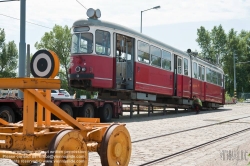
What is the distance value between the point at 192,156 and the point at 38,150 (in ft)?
12.8

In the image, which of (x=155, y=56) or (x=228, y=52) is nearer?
(x=155, y=56)

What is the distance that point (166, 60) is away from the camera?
822 inches

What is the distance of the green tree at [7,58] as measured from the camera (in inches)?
2113

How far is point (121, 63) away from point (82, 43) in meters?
2.27

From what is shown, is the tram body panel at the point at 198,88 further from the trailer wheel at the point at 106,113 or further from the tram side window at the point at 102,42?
the tram side window at the point at 102,42

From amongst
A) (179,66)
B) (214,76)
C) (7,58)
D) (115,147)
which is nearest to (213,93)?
(214,76)

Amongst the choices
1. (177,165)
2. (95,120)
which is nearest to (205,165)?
(177,165)

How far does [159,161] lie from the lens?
6801 millimetres

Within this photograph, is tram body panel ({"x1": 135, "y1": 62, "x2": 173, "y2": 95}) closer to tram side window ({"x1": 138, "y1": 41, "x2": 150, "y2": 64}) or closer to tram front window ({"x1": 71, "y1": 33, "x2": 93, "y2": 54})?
tram side window ({"x1": 138, "y1": 41, "x2": 150, "y2": 64})

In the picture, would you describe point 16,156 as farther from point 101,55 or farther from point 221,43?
point 221,43

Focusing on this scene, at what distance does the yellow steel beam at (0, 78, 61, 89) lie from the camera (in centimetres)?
402

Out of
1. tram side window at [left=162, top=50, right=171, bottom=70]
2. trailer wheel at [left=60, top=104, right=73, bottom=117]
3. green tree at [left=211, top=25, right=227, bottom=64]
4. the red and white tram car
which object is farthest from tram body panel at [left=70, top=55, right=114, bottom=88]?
green tree at [left=211, top=25, right=227, bottom=64]

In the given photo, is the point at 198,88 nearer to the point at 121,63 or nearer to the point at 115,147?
the point at 121,63

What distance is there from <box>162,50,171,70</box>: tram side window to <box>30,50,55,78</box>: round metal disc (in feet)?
51.9
